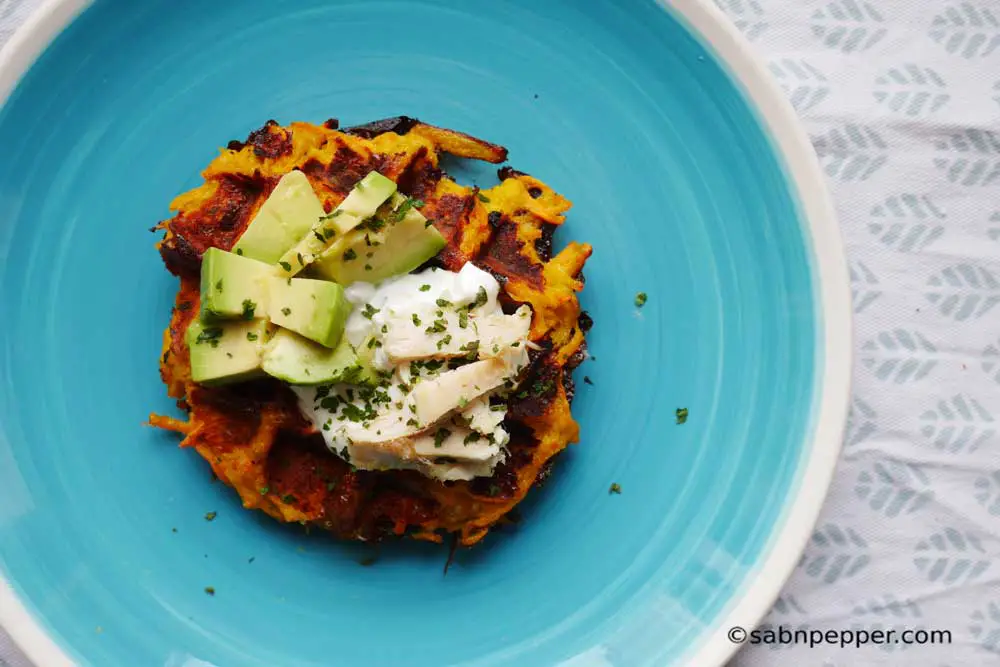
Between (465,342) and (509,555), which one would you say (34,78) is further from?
(509,555)

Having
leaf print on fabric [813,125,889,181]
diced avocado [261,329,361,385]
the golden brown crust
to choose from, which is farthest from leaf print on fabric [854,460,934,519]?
diced avocado [261,329,361,385]

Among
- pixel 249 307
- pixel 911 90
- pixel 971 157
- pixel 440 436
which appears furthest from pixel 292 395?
pixel 971 157

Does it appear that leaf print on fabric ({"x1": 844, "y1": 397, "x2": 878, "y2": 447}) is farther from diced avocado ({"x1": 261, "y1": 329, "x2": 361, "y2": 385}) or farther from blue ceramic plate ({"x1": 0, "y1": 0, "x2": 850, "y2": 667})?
diced avocado ({"x1": 261, "y1": 329, "x2": 361, "y2": 385})

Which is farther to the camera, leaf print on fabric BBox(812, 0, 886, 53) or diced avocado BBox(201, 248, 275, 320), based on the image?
leaf print on fabric BBox(812, 0, 886, 53)

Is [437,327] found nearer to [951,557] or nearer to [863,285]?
[863,285]

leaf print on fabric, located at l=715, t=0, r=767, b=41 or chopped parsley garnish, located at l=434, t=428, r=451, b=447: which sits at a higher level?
leaf print on fabric, located at l=715, t=0, r=767, b=41

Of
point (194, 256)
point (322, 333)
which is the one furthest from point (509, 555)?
point (194, 256)

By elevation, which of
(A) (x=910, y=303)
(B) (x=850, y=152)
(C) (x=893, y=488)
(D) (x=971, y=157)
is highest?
(B) (x=850, y=152)

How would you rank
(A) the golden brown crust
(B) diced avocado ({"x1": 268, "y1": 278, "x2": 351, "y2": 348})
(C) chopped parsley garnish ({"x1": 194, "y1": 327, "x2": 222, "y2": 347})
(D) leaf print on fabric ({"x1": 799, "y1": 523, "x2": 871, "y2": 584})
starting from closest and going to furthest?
(B) diced avocado ({"x1": 268, "y1": 278, "x2": 351, "y2": 348}), (C) chopped parsley garnish ({"x1": 194, "y1": 327, "x2": 222, "y2": 347}), (A) the golden brown crust, (D) leaf print on fabric ({"x1": 799, "y1": 523, "x2": 871, "y2": 584})
